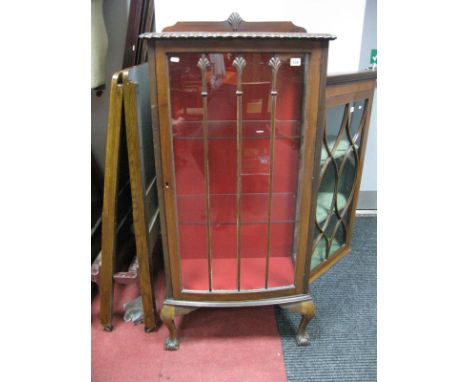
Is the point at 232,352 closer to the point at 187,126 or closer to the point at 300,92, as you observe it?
the point at 187,126

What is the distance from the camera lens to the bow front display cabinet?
38.7 inches

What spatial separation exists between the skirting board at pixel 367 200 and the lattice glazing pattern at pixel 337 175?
481mm

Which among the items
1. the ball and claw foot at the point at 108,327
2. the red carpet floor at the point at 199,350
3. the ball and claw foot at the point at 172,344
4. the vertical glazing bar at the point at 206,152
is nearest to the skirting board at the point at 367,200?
the red carpet floor at the point at 199,350

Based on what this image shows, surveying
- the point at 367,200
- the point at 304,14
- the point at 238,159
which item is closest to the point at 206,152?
the point at 238,159

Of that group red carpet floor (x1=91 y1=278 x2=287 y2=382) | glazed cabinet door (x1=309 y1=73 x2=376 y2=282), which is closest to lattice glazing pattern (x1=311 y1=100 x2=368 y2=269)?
glazed cabinet door (x1=309 y1=73 x2=376 y2=282)

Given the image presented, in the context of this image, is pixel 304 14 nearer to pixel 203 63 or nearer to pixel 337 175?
pixel 337 175

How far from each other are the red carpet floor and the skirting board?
1073 millimetres

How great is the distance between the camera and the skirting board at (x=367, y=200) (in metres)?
2.23

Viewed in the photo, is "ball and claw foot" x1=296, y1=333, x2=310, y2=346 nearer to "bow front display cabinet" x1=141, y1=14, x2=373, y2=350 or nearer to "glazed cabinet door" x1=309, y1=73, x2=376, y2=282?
"bow front display cabinet" x1=141, y1=14, x2=373, y2=350

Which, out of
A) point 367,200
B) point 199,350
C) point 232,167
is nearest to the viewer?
point 232,167

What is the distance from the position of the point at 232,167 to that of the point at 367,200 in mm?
1347

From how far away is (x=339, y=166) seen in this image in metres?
1.60

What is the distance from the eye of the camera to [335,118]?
4.85 ft

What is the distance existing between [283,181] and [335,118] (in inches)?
17.9
